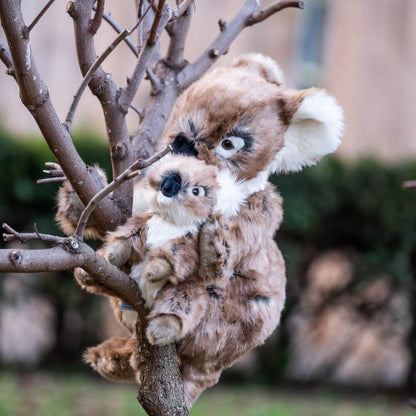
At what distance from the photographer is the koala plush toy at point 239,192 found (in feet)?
5.19

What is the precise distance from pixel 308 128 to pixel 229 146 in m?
0.23

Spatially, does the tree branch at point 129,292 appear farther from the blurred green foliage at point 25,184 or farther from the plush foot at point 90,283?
the blurred green foliage at point 25,184

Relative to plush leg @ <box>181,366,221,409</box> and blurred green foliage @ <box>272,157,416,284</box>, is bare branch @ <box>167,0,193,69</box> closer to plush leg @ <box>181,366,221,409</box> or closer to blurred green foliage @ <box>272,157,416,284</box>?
plush leg @ <box>181,366,221,409</box>

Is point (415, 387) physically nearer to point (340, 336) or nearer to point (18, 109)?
point (340, 336)

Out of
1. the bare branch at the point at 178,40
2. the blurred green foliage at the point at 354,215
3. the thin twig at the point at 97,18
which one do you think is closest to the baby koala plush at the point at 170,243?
the thin twig at the point at 97,18

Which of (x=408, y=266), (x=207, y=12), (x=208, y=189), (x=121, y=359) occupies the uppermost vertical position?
(x=207, y=12)

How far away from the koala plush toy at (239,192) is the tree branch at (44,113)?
3.9 inches

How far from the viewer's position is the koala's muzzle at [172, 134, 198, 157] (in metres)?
1.64

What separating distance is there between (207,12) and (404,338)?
4.41 m

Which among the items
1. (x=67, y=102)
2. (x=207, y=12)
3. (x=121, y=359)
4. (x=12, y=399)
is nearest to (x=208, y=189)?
(x=121, y=359)

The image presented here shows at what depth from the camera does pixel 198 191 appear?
59.4 inches

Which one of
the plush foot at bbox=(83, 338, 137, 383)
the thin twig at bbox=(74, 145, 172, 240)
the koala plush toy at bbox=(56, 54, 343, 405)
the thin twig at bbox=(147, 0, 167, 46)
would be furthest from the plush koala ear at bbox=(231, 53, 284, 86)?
the plush foot at bbox=(83, 338, 137, 383)

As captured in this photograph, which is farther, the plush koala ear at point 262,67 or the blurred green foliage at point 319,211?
the blurred green foliage at point 319,211

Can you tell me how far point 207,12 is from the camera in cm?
761
